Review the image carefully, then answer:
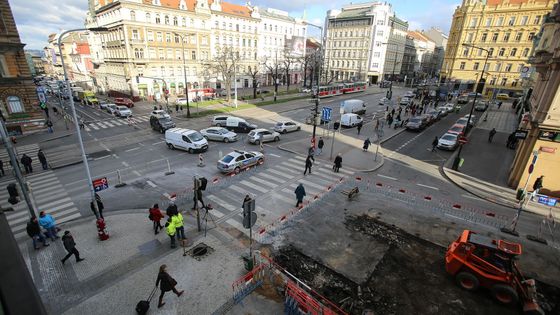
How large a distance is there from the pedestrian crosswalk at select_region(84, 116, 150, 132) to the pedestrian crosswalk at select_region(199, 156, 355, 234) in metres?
25.2

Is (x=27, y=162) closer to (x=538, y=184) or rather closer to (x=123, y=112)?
(x=123, y=112)

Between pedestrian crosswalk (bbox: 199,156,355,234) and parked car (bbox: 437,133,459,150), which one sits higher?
parked car (bbox: 437,133,459,150)

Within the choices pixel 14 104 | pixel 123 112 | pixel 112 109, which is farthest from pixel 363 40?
pixel 14 104

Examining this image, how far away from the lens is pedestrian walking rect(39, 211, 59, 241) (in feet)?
37.4

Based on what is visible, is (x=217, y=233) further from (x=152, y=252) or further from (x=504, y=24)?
(x=504, y=24)

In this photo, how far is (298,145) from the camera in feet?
87.2

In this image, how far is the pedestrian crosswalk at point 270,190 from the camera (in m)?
14.1

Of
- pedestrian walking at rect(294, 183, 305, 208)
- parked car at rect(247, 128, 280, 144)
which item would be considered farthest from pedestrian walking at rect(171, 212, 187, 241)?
parked car at rect(247, 128, 280, 144)

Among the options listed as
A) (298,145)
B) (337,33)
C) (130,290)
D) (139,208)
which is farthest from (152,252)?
(337,33)

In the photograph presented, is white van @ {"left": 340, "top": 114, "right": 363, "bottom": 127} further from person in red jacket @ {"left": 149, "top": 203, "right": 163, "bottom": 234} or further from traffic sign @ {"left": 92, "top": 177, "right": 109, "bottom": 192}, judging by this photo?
traffic sign @ {"left": 92, "top": 177, "right": 109, "bottom": 192}

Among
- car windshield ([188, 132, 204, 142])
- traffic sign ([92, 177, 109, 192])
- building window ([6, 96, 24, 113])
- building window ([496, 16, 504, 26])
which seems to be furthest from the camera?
building window ([496, 16, 504, 26])

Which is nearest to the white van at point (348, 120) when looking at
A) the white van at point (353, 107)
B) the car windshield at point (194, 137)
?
the white van at point (353, 107)

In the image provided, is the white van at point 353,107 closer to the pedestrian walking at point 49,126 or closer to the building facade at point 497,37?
the building facade at point 497,37

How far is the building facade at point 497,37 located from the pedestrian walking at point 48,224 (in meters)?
71.5
